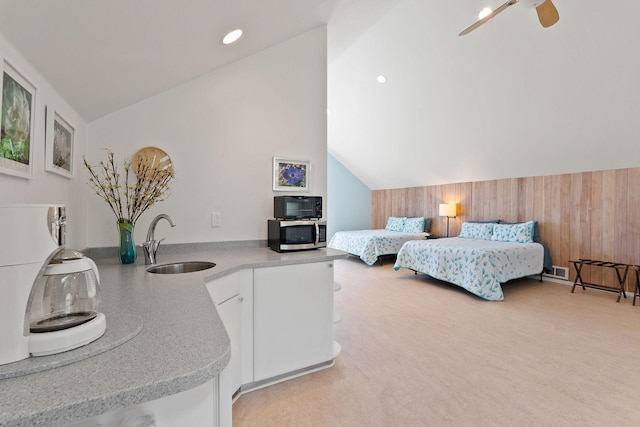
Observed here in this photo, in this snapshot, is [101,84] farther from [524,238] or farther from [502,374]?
[524,238]

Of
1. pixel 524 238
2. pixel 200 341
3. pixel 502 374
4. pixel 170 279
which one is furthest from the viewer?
pixel 524 238

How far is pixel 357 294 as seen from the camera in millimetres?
4336

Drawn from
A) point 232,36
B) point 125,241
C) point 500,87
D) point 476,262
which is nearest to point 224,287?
point 125,241

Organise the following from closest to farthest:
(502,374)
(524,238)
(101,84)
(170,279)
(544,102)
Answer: (170,279)
(101,84)
(502,374)
(544,102)
(524,238)

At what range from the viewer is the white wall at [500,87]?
318 centimetres

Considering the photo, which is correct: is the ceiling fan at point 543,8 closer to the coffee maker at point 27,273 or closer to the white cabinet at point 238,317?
the white cabinet at point 238,317

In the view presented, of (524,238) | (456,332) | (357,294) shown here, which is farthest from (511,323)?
(524,238)

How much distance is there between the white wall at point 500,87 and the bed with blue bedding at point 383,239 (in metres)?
Result: 1.37

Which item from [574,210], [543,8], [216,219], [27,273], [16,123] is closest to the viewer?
[27,273]

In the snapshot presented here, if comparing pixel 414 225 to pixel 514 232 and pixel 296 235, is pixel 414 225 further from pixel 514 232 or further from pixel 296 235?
pixel 296 235

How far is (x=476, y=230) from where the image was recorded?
5.69 metres

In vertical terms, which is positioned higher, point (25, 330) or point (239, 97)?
point (239, 97)

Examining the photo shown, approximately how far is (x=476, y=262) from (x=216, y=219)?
3404 millimetres

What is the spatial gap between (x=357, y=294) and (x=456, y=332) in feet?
5.15
